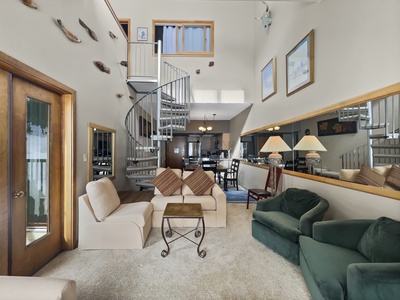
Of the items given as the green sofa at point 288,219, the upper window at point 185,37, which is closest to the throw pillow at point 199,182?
the green sofa at point 288,219

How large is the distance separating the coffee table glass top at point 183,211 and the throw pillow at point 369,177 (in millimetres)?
1958

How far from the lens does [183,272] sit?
2006mm

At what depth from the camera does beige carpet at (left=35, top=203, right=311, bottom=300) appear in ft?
5.67

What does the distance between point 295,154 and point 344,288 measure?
241 cm

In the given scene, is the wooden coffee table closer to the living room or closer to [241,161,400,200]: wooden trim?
the living room

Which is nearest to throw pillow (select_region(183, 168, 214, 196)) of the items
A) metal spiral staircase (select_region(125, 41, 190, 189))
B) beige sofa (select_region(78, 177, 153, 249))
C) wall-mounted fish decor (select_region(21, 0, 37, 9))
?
metal spiral staircase (select_region(125, 41, 190, 189))

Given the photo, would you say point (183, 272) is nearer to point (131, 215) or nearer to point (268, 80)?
point (131, 215)

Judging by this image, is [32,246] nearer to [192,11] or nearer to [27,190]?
[27,190]

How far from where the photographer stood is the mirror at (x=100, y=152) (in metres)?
2.89

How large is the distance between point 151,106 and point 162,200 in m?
2.17

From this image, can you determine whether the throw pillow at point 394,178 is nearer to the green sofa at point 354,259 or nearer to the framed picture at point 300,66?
the green sofa at point 354,259

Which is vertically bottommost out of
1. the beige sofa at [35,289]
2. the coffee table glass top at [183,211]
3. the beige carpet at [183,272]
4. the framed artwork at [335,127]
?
the beige carpet at [183,272]

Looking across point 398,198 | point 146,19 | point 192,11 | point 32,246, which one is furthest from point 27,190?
point 192,11

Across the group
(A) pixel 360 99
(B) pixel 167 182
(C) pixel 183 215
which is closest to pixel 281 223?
(C) pixel 183 215
